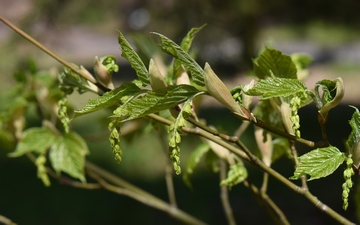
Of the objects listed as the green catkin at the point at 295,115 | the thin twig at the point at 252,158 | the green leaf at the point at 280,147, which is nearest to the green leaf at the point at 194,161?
the green leaf at the point at 280,147

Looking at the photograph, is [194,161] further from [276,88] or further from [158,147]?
[158,147]

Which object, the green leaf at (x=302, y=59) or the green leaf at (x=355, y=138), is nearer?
the green leaf at (x=355, y=138)

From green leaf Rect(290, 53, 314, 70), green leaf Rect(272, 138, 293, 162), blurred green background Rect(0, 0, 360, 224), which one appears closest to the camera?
green leaf Rect(272, 138, 293, 162)

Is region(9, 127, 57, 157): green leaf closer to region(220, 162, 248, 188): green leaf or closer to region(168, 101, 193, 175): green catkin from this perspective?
region(220, 162, 248, 188): green leaf

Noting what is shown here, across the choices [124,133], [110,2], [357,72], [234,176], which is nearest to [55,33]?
[110,2]

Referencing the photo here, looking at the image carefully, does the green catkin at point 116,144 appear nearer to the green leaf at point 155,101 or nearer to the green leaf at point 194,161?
the green leaf at point 155,101

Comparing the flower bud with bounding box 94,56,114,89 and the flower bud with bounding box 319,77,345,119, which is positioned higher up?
the flower bud with bounding box 94,56,114,89

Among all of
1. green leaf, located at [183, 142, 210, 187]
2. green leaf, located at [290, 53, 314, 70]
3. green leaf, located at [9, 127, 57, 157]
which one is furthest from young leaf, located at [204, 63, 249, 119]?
green leaf, located at [9, 127, 57, 157]
